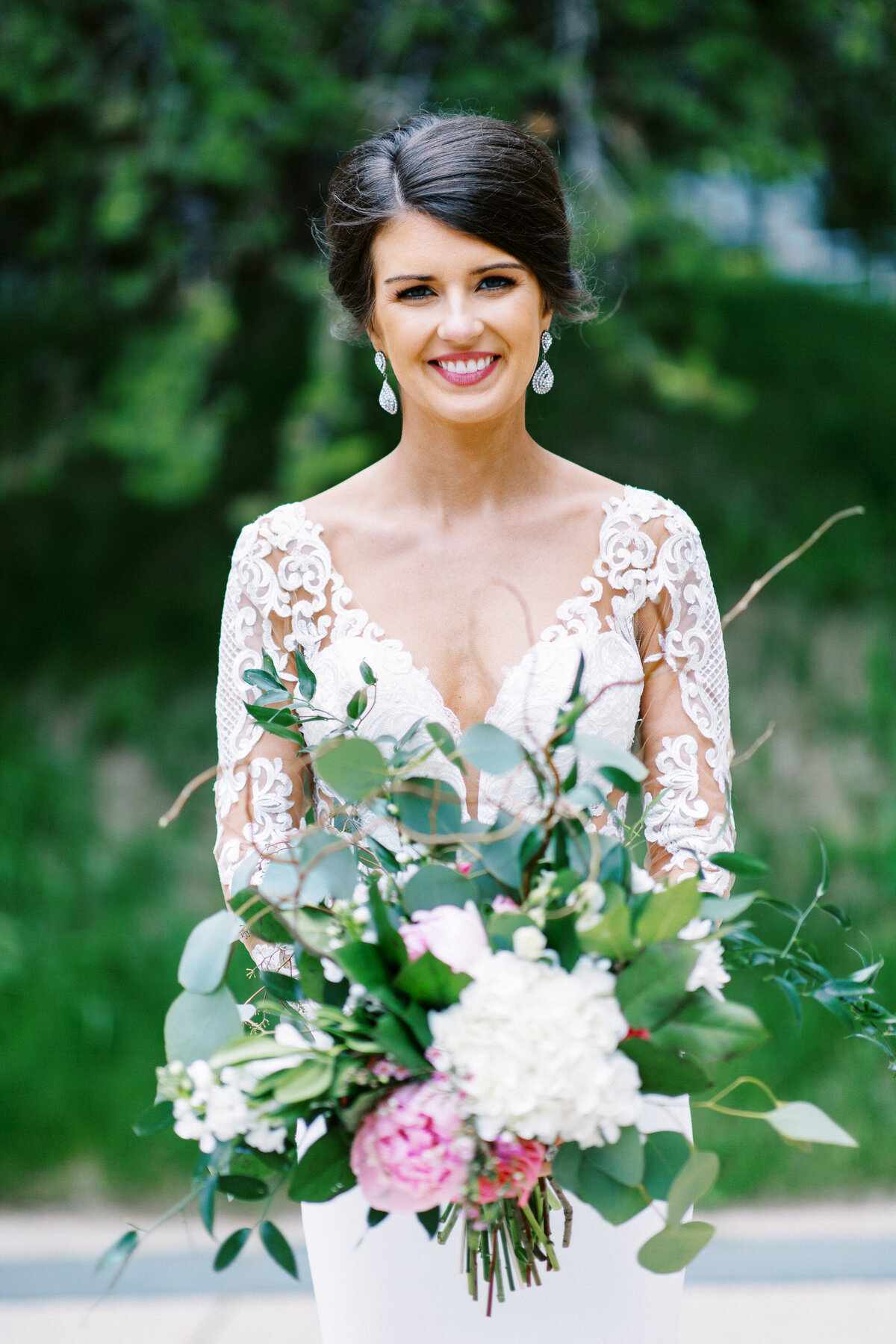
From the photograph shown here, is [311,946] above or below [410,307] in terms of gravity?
below

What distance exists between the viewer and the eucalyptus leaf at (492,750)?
1.27 meters

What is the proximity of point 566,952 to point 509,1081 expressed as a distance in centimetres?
14

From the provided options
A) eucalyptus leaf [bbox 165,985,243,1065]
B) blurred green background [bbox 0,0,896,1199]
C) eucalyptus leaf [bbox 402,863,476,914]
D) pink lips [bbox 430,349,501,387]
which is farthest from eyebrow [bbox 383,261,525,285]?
blurred green background [bbox 0,0,896,1199]

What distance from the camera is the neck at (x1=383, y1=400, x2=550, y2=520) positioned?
2.13 m

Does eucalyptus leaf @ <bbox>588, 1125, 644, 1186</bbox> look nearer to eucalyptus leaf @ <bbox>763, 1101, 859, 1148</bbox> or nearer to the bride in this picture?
eucalyptus leaf @ <bbox>763, 1101, 859, 1148</bbox>

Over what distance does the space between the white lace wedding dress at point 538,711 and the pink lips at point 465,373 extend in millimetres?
344

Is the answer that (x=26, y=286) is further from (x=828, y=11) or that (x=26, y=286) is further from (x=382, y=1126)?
(x=382, y=1126)

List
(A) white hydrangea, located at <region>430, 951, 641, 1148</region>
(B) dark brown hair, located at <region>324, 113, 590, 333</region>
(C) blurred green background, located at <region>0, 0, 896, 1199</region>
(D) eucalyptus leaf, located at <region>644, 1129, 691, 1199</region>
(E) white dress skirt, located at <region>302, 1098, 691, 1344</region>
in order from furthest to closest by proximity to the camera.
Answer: (C) blurred green background, located at <region>0, 0, 896, 1199</region> < (B) dark brown hair, located at <region>324, 113, 590, 333</region> < (E) white dress skirt, located at <region>302, 1098, 691, 1344</region> < (D) eucalyptus leaf, located at <region>644, 1129, 691, 1199</region> < (A) white hydrangea, located at <region>430, 951, 641, 1148</region>

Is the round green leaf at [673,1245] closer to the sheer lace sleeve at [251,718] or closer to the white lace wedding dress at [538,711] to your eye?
the white lace wedding dress at [538,711]

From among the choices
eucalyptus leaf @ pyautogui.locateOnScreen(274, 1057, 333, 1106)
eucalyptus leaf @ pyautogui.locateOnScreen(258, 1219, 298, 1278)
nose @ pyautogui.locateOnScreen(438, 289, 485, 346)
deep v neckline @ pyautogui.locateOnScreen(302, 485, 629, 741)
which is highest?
nose @ pyautogui.locateOnScreen(438, 289, 485, 346)

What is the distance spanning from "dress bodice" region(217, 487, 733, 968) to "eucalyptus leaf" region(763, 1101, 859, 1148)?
0.74 m

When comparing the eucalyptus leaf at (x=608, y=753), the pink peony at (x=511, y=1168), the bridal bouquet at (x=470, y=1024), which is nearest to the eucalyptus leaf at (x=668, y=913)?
the bridal bouquet at (x=470, y=1024)

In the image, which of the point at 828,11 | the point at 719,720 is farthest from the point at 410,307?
the point at 828,11

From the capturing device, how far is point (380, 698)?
2078 mm
